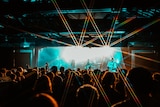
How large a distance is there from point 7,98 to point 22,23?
813 cm

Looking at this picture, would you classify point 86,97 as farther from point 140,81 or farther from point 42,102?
point 42,102

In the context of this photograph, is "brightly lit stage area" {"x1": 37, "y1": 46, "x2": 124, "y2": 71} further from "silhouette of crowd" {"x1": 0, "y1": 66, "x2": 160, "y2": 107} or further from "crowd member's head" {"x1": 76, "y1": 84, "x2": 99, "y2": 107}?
"crowd member's head" {"x1": 76, "y1": 84, "x2": 99, "y2": 107}

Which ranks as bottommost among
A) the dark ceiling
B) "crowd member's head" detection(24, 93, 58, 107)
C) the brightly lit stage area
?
the brightly lit stage area

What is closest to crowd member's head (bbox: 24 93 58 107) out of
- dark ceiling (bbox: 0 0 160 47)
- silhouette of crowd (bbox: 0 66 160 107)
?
silhouette of crowd (bbox: 0 66 160 107)

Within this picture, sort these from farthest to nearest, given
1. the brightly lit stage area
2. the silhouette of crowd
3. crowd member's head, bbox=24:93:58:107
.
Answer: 1. the brightly lit stage area
2. the silhouette of crowd
3. crowd member's head, bbox=24:93:58:107

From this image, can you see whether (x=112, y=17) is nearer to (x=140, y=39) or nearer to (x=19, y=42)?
(x=140, y=39)

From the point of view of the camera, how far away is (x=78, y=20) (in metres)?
13.4

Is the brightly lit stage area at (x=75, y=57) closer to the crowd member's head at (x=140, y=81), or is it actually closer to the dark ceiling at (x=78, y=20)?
the dark ceiling at (x=78, y=20)

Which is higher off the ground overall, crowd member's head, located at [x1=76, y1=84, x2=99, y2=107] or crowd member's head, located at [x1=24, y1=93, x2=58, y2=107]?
crowd member's head, located at [x1=24, y1=93, x2=58, y2=107]

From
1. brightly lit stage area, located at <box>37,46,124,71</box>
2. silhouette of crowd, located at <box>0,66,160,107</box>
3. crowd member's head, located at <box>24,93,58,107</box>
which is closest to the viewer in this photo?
crowd member's head, located at <box>24,93,58,107</box>

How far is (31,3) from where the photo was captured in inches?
372

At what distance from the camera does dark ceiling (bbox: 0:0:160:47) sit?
8832 mm

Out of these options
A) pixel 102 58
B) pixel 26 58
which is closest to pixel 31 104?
pixel 26 58

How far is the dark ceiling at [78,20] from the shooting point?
8.83 metres
